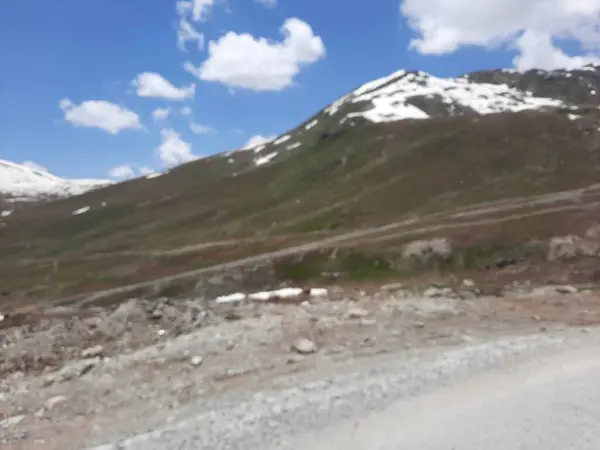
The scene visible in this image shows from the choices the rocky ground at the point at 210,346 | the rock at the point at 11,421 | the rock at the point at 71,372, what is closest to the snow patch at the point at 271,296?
the rocky ground at the point at 210,346

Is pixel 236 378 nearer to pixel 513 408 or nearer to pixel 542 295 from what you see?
pixel 513 408

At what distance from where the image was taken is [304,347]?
2386 cm

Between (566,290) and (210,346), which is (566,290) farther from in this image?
(210,346)

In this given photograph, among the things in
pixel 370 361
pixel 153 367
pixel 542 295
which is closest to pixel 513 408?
pixel 370 361

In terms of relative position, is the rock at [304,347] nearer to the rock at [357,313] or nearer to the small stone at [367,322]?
the small stone at [367,322]

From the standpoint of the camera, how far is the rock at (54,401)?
2109 cm

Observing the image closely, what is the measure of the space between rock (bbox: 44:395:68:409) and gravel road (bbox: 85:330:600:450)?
5363 mm

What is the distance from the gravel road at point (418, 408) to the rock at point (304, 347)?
2.40 m

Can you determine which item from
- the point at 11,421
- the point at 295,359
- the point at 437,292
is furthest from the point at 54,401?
the point at 437,292

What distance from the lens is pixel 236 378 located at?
2152 cm

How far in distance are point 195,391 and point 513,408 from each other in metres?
10.0

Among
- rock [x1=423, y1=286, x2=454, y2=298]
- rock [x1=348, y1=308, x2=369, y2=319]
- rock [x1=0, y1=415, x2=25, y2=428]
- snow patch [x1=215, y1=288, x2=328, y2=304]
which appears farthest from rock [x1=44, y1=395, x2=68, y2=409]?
rock [x1=423, y1=286, x2=454, y2=298]

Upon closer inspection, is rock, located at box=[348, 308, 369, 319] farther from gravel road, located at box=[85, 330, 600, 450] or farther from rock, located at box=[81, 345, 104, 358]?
rock, located at box=[81, 345, 104, 358]

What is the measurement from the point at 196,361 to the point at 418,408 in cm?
994
